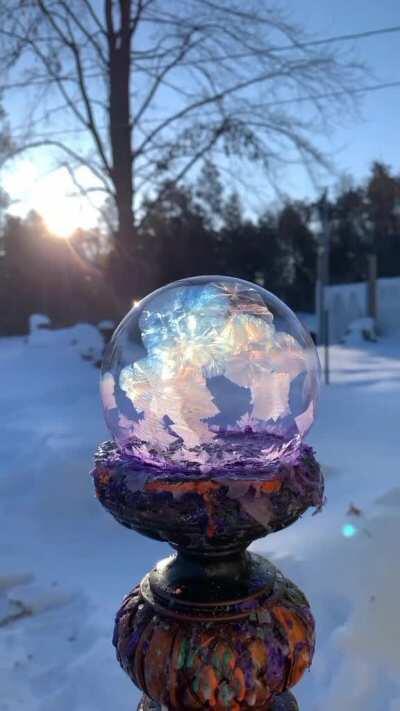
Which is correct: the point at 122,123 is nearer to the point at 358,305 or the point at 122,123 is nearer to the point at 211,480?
the point at 211,480

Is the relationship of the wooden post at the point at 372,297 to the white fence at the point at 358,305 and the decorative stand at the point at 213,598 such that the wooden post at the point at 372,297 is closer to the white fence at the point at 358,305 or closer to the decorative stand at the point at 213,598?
the white fence at the point at 358,305

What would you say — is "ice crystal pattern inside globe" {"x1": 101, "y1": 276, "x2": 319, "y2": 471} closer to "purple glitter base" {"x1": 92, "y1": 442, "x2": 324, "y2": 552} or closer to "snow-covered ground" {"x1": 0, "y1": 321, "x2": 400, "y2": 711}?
"purple glitter base" {"x1": 92, "y1": 442, "x2": 324, "y2": 552}

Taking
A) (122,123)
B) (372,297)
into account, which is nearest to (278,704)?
(122,123)

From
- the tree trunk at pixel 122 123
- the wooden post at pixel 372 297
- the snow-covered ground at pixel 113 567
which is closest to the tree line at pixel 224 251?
the wooden post at pixel 372 297

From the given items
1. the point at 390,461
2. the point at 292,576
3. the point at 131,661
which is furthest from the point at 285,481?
the point at 390,461

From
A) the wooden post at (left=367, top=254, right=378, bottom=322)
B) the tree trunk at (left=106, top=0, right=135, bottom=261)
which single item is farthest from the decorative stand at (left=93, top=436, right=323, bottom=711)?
the wooden post at (left=367, top=254, right=378, bottom=322)

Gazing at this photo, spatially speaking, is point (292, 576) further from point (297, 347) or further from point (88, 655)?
point (297, 347)
